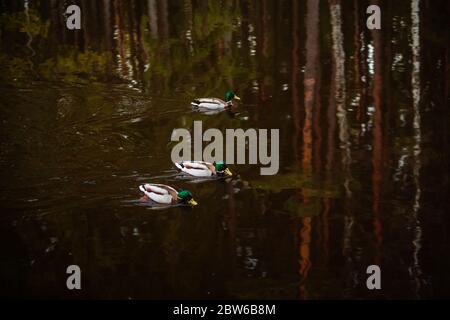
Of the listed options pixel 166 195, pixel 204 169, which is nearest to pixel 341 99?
pixel 204 169

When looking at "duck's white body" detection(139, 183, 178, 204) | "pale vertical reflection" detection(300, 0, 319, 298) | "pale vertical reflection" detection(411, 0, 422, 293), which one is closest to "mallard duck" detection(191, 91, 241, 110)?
"pale vertical reflection" detection(300, 0, 319, 298)

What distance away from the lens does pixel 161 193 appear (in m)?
13.1

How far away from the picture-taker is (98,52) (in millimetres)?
22812

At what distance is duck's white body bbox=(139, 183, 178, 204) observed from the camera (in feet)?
42.9

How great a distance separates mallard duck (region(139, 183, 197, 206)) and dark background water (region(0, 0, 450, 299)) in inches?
7.8

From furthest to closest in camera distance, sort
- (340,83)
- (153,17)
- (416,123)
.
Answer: (153,17), (340,83), (416,123)

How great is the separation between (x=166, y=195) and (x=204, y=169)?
4.15 ft

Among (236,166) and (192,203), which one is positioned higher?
(236,166)

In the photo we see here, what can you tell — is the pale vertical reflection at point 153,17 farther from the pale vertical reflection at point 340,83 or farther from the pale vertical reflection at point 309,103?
the pale vertical reflection at point 340,83

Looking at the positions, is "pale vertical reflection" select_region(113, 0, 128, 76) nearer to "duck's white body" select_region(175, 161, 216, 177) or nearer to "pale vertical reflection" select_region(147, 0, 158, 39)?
"pale vertical reflection" select_region(147, 0, 158, 39)

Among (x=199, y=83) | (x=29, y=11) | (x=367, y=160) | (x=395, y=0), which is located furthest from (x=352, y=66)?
(x=29, y=11)

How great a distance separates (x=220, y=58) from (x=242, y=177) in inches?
314

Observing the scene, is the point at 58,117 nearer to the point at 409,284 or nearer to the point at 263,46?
the point at 263,46

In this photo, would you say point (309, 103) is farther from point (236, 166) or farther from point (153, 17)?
point (153, 17)
